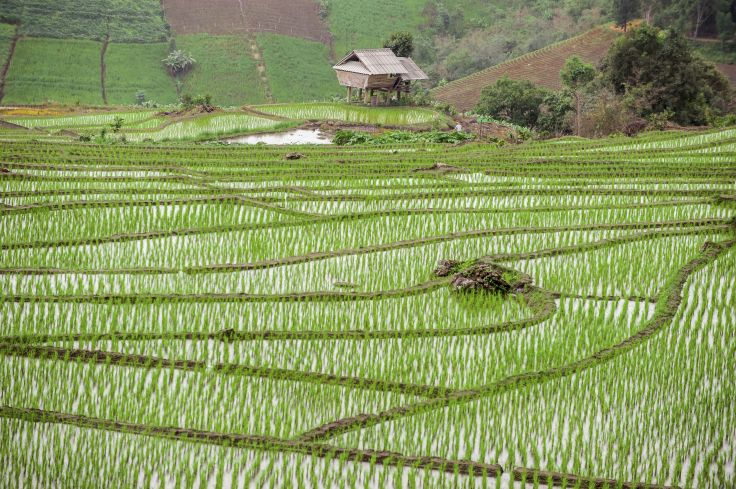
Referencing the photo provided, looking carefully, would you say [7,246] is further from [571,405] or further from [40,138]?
[40,138]

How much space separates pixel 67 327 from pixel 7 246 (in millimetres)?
2268

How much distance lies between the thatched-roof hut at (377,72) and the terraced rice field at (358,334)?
12572mm

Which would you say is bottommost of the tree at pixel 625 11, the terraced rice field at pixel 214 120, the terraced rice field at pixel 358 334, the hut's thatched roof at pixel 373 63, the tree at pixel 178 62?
the terraced rice field at pixel 214 120

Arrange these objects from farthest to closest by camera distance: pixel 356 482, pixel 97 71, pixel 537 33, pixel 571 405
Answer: pixel 537 33
pixel 97 71
pixel 571 405
pixel 356 482

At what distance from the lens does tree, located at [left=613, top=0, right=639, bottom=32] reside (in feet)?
109

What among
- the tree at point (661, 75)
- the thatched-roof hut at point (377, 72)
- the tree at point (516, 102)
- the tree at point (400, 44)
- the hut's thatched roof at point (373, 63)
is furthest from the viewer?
the tree at point (400, 44)

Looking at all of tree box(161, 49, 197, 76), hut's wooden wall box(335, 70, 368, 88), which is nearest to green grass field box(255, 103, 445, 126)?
hut's wooden wall box(335, 70, 368, 88)

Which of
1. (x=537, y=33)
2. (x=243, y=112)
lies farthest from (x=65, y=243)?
(x=537, y=33)

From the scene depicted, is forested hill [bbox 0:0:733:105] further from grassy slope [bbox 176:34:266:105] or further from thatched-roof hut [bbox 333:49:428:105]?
thatched-roof hut [bbox 333:49:428:105]

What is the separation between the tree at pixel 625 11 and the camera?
109 ft

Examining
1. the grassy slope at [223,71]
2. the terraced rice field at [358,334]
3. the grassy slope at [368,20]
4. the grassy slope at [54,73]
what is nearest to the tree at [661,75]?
the terraced rice field at [358,334]

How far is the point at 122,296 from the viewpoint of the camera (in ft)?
22.0

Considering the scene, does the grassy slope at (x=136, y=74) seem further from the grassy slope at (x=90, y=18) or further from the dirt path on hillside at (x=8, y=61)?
the dirt path on hillside at (x=8, y=61)

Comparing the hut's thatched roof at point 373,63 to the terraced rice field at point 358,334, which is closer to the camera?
the terraced rice field at point 358,334
